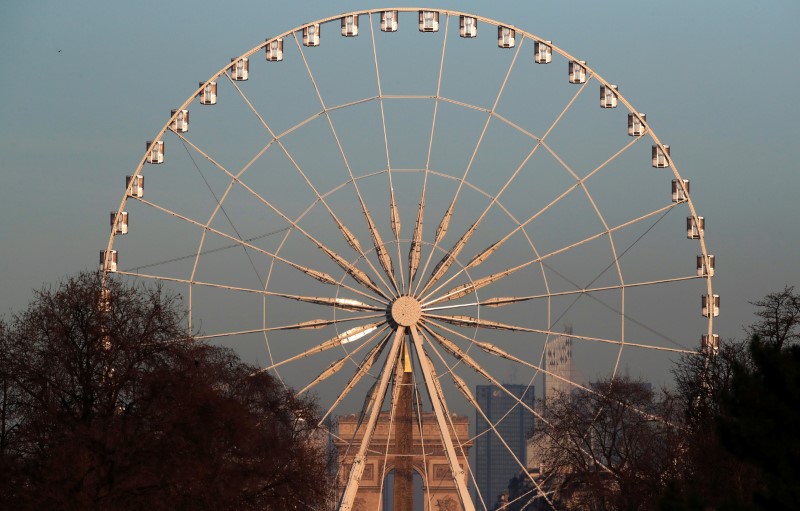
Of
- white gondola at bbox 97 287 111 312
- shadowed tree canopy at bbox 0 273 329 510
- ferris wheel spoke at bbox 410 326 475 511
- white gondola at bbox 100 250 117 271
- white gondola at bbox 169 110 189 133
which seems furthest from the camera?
white gondola at bbox 169 110 189 133

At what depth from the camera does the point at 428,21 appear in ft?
222

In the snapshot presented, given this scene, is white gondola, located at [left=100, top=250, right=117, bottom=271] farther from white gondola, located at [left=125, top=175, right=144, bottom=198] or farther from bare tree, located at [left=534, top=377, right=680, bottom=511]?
bare tree, located at [left=534, top=377, right=680, bottom=511]

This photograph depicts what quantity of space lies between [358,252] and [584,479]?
16.0 m

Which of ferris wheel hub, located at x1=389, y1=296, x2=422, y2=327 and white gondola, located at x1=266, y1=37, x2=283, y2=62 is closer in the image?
ferris wheel hub, located at x1=389, y1=296, x2=422, y2=327

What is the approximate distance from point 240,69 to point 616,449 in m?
20.7

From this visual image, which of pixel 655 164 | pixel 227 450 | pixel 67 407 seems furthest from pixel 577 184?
pixel 67 407

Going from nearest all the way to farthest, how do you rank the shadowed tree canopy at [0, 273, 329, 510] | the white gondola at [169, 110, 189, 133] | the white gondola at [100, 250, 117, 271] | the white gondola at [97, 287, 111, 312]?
1. the shadowed tree canopy at [0, 273, 329, 510]
2. the white gondola at [97, 287, 111, 312]
3. the white gondola at [100, 250, 117, 271]
4. the white gondola at [169, 110, 189, 133]

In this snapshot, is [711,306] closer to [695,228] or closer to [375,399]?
[695,228]

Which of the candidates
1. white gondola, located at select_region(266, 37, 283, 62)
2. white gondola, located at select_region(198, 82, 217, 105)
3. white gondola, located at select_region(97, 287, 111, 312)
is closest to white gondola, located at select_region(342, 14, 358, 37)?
white gondola, located at select_region(266, 37, 283, 62)

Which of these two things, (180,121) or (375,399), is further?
(180,121)

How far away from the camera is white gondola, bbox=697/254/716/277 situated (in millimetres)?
67625

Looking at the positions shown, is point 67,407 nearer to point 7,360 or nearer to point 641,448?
point 7,360

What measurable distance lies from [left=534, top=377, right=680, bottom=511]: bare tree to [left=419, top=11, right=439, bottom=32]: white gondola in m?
12.9

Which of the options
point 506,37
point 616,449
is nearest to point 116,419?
point 506,37
